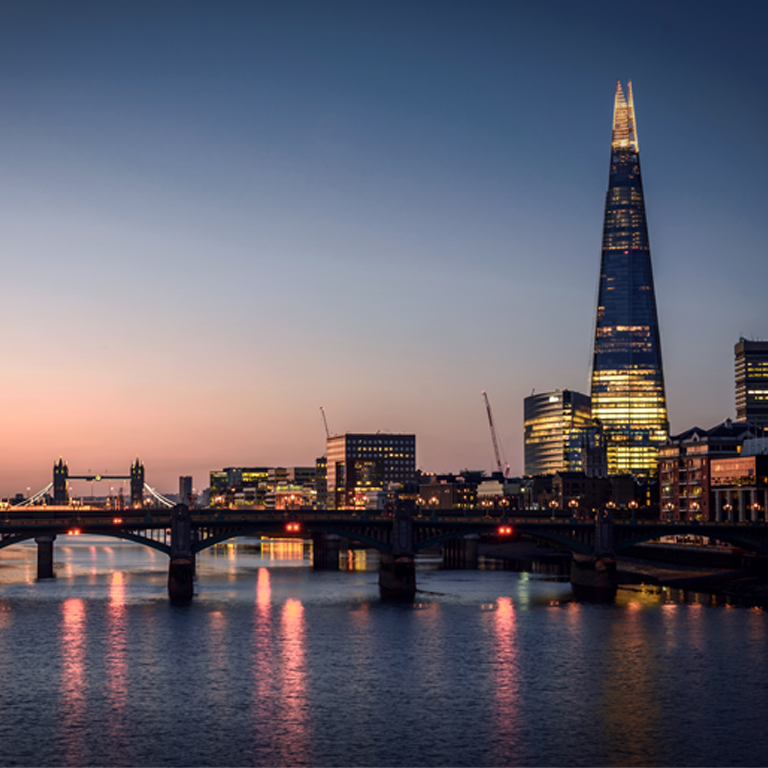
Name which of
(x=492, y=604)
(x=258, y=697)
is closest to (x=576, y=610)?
(x=492, y=604)

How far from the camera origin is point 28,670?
242 feet

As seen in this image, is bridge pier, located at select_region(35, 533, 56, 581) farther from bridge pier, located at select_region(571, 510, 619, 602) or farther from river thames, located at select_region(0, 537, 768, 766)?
bridge pier, located at select_region(571, 510, 619, 602)

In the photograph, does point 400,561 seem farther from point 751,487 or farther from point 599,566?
point 751,487

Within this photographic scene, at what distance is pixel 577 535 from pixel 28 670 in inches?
3531

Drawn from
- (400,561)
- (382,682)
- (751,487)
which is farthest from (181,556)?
(751,487)

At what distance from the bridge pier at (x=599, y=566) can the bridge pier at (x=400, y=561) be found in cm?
2141

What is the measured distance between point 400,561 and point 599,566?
2651 cm

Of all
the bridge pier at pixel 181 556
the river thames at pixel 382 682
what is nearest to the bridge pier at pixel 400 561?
the river thames at pixel 382 682

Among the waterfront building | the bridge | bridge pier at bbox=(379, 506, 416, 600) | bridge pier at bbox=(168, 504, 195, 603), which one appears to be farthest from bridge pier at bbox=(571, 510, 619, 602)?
the waterfront building

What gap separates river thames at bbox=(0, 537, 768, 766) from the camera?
2108 inches

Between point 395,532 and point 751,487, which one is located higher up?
point 751,487

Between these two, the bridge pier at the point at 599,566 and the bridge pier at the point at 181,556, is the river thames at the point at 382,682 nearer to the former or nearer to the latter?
the bridge pier at the point at 181,556

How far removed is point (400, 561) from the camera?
128500mm

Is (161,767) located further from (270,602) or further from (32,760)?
(270,602)
